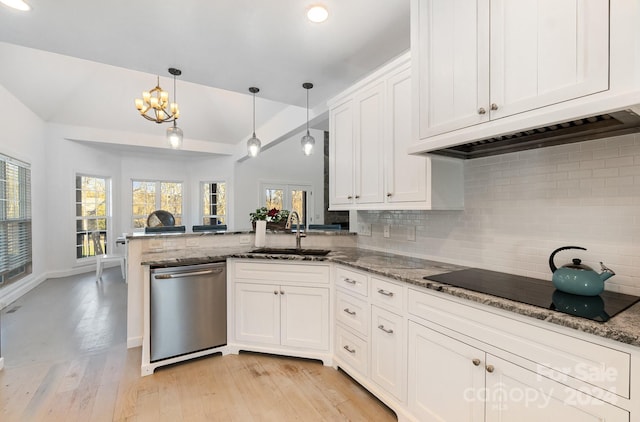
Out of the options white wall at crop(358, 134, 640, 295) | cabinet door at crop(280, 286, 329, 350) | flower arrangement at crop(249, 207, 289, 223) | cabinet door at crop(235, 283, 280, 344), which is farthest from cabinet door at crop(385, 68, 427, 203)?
flower arrangement at crop(249, 207, 289, 223)

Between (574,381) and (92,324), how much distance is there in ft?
13.5

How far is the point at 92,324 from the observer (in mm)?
3266

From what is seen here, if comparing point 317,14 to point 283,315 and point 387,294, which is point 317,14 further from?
point 283,315

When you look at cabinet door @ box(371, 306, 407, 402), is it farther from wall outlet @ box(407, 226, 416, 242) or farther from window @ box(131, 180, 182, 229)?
window @ box(131, 180, 182, 229)

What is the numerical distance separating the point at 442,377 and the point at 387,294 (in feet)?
1.66

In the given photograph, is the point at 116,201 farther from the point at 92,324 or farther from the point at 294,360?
the point at 294,360

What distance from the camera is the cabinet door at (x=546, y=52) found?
1.06 metres

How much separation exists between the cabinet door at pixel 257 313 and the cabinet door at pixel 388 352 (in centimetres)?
87

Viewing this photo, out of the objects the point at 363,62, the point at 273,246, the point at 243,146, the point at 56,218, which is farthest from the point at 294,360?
the point at 56,218

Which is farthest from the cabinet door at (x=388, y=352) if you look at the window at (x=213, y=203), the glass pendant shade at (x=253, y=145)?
the window at (x=213, y=203)

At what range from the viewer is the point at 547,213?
1.60 m

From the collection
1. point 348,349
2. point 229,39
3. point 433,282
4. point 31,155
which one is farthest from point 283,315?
point 31,155

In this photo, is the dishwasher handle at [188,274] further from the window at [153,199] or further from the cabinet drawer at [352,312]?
the window at [153,199]

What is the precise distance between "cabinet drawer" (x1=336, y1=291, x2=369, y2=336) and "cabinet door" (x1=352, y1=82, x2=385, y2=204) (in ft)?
2.45
